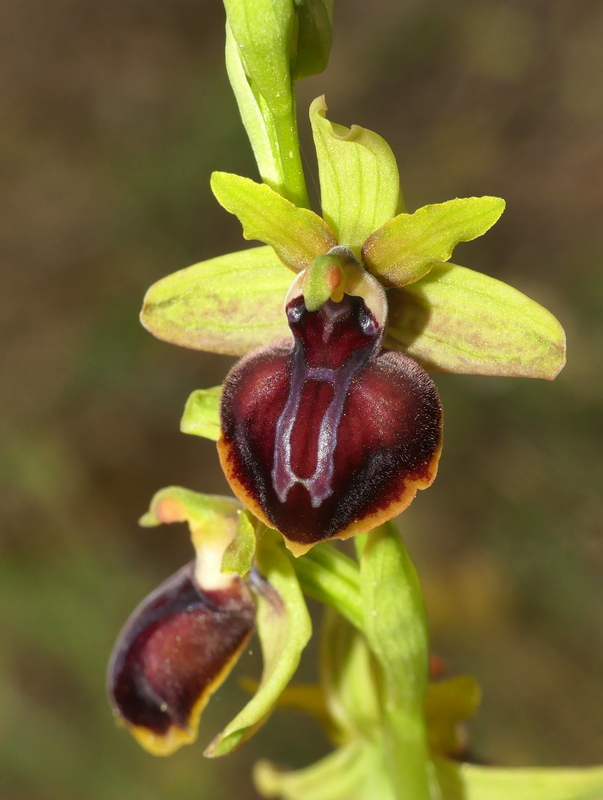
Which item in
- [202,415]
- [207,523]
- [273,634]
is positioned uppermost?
[202,415]

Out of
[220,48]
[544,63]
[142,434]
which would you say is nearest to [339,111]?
[220,48]

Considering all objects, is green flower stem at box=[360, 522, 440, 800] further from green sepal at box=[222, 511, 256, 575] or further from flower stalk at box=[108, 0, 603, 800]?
green sepal at box=[222, 511, 256, 575]

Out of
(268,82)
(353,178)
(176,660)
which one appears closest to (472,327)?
(353,178)

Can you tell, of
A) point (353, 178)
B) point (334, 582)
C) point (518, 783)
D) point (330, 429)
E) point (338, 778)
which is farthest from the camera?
point (338, 778)

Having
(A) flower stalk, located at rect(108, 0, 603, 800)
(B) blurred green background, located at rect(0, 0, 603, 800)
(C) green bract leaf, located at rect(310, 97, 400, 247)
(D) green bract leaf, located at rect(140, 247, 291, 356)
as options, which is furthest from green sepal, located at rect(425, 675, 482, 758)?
(B) blurred green background, located at rect(0, 0, 603, 800)

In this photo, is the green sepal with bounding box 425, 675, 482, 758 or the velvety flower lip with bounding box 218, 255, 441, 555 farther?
the green sepal with bounding box 425, 675, 482, 758

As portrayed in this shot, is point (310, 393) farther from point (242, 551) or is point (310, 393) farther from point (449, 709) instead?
point (449, 709)

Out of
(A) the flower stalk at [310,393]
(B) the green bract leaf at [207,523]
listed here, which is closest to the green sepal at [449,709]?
(A) the flower stalk at [310,393]
